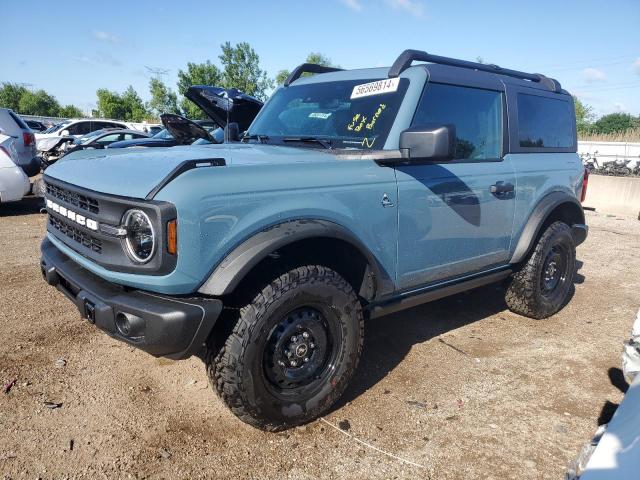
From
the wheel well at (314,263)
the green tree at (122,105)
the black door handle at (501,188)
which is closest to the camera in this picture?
the wheel well at (314,263)

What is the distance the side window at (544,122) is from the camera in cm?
403

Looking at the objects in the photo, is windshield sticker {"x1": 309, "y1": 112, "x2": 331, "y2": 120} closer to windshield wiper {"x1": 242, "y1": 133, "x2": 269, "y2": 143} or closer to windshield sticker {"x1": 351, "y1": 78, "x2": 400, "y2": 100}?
windshield sticker {"x1": 351, "y1": 78, "x2": 400, "y2": 100}

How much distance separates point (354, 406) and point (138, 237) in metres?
1.63

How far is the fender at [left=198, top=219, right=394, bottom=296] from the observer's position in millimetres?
2268

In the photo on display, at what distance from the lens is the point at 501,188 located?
11.9 feet

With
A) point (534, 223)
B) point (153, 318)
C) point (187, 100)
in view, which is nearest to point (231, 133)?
point (153, 318)

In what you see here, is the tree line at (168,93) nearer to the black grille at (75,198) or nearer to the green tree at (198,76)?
the green tree at (198,76)

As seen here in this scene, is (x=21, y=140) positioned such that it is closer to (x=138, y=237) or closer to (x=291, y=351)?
(x=138, y=237)

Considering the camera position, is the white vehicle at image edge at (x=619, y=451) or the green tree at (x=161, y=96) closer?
the white vehicle at image edge at (x=619, y=451)

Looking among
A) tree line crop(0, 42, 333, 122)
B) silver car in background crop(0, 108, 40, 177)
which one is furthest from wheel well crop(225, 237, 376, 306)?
tree line crop(0, 42, 333, 122)

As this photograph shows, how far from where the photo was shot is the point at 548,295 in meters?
4.55

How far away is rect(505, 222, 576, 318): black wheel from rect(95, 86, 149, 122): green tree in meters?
67.5

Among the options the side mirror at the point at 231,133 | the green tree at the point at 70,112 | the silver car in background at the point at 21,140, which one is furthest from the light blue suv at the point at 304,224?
the green tree at the point at 70,112

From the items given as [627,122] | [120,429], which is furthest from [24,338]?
[627,122]
